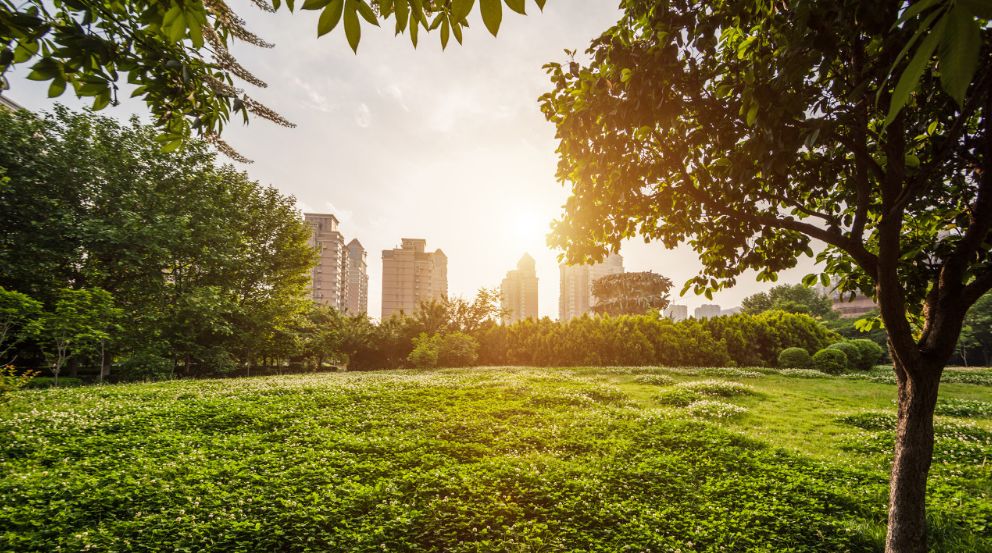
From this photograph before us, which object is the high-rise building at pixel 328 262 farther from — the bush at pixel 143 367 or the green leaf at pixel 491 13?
the green leaf at pixel 491 13

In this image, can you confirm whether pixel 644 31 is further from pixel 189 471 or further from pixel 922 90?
pixel 189 471

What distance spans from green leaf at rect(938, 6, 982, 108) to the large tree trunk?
399 cm

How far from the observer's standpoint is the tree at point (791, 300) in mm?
50997

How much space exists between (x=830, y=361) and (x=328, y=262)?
10103 cm

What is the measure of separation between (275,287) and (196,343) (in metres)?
5.14

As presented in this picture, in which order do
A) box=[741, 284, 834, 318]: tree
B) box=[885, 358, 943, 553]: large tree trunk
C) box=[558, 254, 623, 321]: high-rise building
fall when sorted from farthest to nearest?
box=[558, 254, 623, 321]: high-rise building < box=[741, 284, 834, 318]: tree < box=[885, 358, 943, 553]: large tree trunk

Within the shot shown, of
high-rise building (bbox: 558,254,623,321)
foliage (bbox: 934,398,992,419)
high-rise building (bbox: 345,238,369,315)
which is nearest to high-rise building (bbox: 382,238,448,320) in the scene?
high-rise building (bbox: 345,238,369,315)

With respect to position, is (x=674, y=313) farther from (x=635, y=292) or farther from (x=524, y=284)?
(x=524, y=284)

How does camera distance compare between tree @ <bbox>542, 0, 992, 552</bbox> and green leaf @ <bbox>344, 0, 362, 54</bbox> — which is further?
tree @ <bbox>542, 0, 992, 552</bbox>

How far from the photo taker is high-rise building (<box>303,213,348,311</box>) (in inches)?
3917

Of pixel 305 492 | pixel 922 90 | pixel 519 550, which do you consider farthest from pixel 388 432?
pixel 922 90

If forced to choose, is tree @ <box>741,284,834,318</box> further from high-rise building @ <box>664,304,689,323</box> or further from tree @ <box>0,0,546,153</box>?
tree @ <box>0,0,546,153</box>

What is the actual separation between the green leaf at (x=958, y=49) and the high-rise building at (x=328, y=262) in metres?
106

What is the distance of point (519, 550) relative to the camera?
419cm
